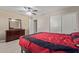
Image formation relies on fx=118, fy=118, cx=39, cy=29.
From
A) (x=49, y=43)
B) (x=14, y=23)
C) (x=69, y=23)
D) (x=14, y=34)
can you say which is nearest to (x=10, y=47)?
(x=14, y=34)

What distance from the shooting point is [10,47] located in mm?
1349

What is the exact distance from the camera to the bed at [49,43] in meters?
1.28

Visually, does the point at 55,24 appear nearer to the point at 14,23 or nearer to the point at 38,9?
the point at 38,9

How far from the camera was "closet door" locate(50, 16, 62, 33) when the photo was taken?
140 cm

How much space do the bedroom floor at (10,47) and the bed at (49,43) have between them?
6cm

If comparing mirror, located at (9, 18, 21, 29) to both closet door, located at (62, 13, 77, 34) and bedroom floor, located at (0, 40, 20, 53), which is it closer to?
bedroom floor, located at (0, 40, 20, 53)

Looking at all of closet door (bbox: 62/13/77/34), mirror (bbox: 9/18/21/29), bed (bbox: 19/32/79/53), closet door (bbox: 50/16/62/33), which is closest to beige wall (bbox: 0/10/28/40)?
mirror (bbox: 9/18/21/29)

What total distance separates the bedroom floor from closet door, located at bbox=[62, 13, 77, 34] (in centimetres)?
57

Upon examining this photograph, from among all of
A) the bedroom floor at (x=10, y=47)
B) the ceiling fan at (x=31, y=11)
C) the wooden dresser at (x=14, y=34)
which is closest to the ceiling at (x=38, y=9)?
the ceiling fan at (x=31, y=11)

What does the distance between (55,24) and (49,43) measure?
26 centimetres
